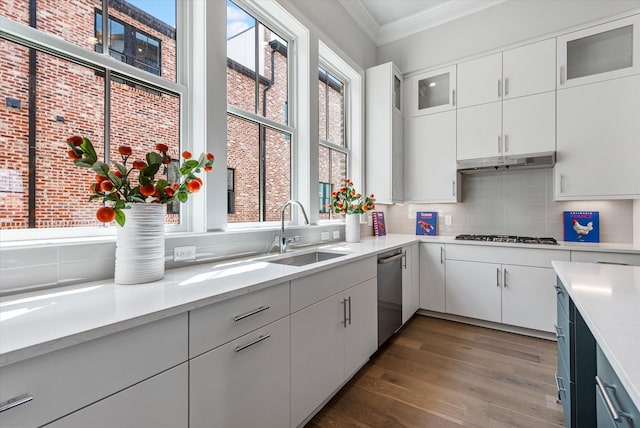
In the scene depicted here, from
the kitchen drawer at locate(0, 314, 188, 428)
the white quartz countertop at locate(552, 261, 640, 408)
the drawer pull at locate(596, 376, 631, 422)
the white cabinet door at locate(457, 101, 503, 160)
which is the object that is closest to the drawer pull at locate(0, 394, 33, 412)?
the kitchen drawer at locate(0, 314, 188, 428)

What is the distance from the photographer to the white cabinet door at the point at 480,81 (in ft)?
9.93

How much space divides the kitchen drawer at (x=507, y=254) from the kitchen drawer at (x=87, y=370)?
276cm

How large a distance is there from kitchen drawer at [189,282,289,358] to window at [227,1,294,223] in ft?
3.10

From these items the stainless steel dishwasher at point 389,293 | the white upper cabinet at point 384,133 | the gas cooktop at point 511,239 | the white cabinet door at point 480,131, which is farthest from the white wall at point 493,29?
the stainless steel dishwasher at point 389,293

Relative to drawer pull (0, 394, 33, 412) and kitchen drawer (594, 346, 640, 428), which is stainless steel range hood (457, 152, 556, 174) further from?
drawer pull (0, 394, 33, 412)

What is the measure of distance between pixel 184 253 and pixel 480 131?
3068 millimetres

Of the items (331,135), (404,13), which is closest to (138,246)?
(331,135)

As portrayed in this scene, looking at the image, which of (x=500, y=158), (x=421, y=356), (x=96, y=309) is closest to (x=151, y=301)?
(x=96, y=309)

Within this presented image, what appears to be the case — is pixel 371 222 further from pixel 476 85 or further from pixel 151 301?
pixel 151 301

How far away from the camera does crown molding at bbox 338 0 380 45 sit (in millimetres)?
3130

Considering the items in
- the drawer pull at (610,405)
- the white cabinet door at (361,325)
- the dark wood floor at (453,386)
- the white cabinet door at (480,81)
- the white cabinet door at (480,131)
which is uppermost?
the white cabinet door at (480,81)

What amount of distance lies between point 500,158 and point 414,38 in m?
1.78

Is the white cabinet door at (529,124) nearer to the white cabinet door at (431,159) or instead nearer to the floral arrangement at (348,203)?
the white cabinet door at (431,159)

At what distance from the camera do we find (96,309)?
90 cm
